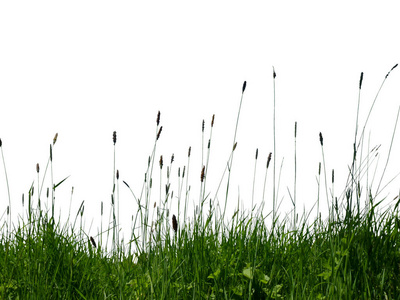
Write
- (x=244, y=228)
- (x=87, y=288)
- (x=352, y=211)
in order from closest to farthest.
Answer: (x=352, y=211) → (x=87, y=288) → (x=244, y=228)

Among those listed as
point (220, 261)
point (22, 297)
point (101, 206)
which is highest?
point (101, 206)

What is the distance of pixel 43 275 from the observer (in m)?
2.87

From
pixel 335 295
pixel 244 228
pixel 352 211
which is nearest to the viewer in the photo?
pixel 335 295

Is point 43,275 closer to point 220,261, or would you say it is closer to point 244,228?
point 220,261

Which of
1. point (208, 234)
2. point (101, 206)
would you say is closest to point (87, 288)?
point (101, 206)

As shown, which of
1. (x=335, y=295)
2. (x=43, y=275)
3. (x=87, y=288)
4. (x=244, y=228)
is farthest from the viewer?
(x=244, y=228)

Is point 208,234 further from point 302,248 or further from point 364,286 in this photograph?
point 364,286

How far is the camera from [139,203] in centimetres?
289

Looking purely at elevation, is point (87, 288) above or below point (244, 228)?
below

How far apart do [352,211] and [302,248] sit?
389mm

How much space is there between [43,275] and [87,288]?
34cm

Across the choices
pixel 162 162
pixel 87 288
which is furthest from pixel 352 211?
pixel 87 288

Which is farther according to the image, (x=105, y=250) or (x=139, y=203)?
(x=105, y=250)

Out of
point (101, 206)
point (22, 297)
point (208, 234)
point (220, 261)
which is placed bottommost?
point (22, 297)
